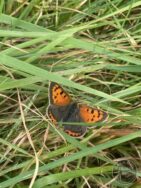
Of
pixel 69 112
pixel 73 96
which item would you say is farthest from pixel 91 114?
pixel 73 96

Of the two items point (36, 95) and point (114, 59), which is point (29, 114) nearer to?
point (36, 95)

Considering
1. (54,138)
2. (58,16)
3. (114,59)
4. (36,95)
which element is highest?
(58,16)

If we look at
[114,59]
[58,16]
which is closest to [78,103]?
[114,59]
